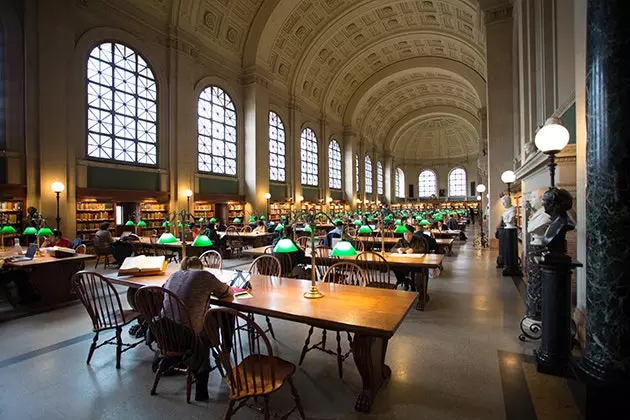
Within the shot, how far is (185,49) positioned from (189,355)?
560 inches

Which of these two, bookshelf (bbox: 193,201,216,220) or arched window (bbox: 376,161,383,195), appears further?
arched window (bbox: 376,161,383,195)

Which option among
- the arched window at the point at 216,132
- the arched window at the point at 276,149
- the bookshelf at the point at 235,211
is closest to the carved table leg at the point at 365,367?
the arched window at the point at 216,132

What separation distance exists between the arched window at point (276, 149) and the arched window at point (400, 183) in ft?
84.9

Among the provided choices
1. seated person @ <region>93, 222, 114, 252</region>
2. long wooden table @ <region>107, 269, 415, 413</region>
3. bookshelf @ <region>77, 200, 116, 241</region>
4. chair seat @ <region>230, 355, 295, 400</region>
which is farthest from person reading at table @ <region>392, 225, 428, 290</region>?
bookshelf @ <region>77, 200, 116, 241</region>

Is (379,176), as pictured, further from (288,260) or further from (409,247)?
(288,260)

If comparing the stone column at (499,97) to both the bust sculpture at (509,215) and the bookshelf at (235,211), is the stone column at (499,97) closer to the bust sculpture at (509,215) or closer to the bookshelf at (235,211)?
the bust sculpture at (509,215)

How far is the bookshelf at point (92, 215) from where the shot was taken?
34.5ft

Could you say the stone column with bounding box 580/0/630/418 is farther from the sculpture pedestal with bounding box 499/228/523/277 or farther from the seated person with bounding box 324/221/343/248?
the sculpture pedestal with bounding box 499/228/523/277

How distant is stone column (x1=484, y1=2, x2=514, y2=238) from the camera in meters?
11.2

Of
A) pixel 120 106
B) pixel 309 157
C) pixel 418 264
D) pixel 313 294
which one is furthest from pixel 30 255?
pixel 309 157

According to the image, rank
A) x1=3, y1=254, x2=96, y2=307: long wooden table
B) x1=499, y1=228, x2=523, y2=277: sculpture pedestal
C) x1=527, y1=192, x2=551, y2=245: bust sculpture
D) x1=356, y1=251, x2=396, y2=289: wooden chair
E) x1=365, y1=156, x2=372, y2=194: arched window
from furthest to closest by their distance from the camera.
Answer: x1=365, y1=156, x2=372, y2=194: arched window, x1=499, y1=228, x2=523, y2=277: sculpture pedestal, x1=3, y1=254, x2=96, y2=307: long wooden table, x1=356, y1=251, x2=396, y2=289: wooden chair, x1=527, y1=192, x2=551, y2=245: bust sculpture

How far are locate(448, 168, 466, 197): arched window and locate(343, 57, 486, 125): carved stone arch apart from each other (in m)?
20.5

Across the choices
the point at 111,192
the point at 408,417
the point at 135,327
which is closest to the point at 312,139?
the point at 111,192

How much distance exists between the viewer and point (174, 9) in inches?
510
